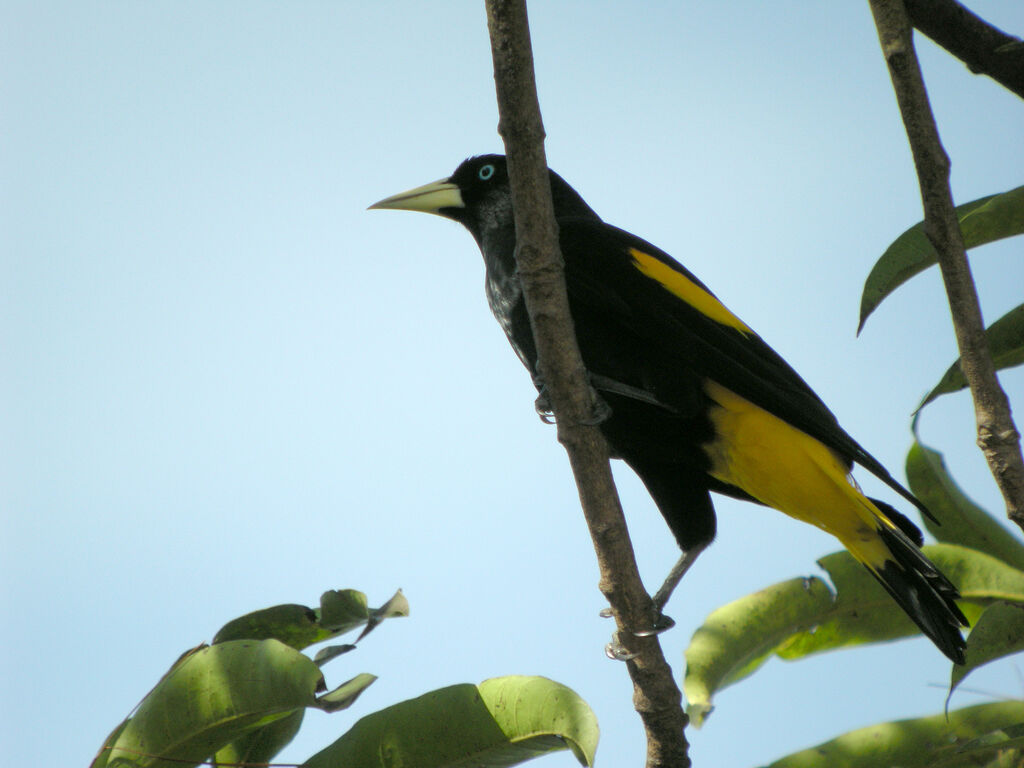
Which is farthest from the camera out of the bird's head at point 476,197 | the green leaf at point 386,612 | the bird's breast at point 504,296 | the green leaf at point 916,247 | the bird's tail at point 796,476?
the bird's head at point 476,197

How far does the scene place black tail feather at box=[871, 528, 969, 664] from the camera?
2.48 m

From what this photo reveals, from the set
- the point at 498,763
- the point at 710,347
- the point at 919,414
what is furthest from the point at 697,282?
the point at 498,763

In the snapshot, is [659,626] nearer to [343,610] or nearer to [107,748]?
[343,610]

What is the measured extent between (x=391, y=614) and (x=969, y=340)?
152 centimetres

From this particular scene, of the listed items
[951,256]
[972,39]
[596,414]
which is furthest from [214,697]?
[972,39]

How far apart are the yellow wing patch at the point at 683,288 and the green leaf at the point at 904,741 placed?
1292 mm

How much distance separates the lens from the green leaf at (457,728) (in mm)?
1906

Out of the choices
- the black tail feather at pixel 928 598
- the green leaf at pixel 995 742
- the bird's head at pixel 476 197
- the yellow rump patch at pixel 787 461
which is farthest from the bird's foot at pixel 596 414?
the bird's head at pixel 476 197

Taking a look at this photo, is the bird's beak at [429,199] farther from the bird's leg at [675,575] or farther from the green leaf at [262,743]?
the green leaf at [262,743]

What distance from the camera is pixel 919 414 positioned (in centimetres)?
256

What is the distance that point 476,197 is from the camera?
3.81m

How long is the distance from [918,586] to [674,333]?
976mm

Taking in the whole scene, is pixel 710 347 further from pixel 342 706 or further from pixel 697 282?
pixel 342 706

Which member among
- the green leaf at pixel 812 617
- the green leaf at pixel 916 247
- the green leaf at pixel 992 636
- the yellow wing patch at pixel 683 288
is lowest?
the green leaf at pixel 992 636
